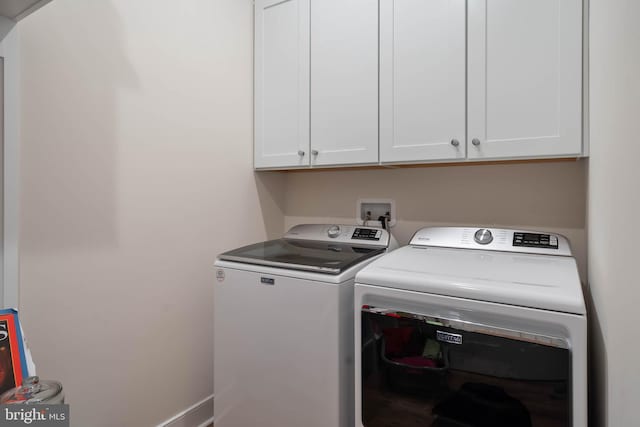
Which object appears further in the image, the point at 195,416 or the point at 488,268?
the point at 195,416

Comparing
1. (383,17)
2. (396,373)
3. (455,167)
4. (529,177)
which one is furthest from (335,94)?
(396,373)

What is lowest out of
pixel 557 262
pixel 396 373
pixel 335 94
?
pixel 396 373

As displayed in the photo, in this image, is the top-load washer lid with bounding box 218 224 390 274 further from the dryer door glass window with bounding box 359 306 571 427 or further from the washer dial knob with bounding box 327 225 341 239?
the dryer door glass window with bounding box 359 306 571 427

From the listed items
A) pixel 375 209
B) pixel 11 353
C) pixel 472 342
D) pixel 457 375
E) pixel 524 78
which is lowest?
pixel 457 375

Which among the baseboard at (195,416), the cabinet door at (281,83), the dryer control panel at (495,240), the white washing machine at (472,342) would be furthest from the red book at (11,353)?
the dryer control panel at (495,240)

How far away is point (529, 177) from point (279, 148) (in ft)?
4.10

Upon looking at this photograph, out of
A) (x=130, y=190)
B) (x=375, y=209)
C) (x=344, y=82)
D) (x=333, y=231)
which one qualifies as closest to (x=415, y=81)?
(x=344, y=82)

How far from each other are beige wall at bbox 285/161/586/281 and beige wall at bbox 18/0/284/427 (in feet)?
1.69

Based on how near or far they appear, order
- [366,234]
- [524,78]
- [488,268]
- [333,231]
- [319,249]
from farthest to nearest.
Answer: [333,231], [366,234], [319,249], [524,78], [488,268]

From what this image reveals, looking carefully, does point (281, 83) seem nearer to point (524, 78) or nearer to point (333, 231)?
point (333, 231)

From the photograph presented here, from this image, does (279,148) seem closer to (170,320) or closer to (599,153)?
(170,320)

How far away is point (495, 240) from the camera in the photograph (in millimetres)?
1607

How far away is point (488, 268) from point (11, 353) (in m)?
1.35

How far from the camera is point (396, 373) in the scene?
126 centimetres
